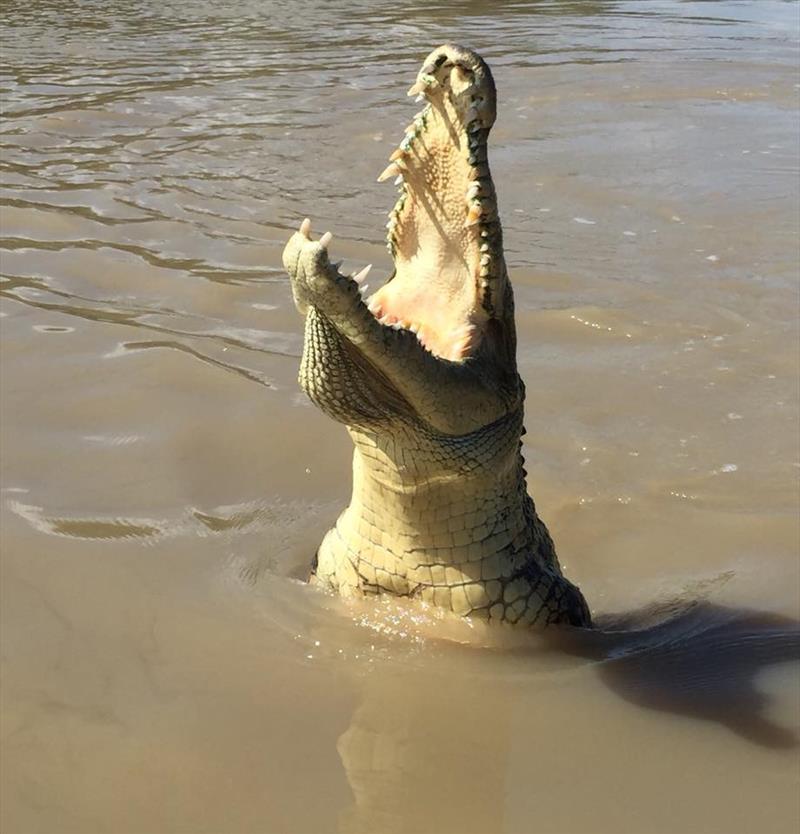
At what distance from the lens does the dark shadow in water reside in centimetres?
339

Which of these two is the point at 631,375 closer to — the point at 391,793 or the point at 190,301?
the point at 190,301

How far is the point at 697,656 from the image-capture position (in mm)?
3744

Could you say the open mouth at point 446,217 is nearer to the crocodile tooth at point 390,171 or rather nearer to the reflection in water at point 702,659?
the crocodile tooth at point 390,171

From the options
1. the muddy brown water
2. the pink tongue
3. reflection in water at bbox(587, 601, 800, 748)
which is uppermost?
the pink tongue

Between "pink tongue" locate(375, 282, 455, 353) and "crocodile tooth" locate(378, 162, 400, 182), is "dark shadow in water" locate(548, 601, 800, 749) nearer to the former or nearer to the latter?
"pink tongue" locate(375, 282, 455, 353)

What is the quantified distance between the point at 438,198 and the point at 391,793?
5.25 feet

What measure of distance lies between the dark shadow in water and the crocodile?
20 centimetres

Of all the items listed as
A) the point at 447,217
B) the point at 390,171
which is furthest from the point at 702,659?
the point at 390,171

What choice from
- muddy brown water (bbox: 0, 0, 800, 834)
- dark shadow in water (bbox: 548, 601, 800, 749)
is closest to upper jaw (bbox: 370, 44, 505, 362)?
muddy brown water (bbox: 0, 0, 800, 834)

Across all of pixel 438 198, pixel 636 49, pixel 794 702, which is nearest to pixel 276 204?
pixel 438 198

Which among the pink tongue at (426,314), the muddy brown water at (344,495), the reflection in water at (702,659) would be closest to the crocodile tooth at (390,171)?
the pink tongue at (426,314)

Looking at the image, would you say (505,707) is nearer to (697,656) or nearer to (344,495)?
(697,656)

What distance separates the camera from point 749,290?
708 centimetres

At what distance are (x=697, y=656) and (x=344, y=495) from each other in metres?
1.54
